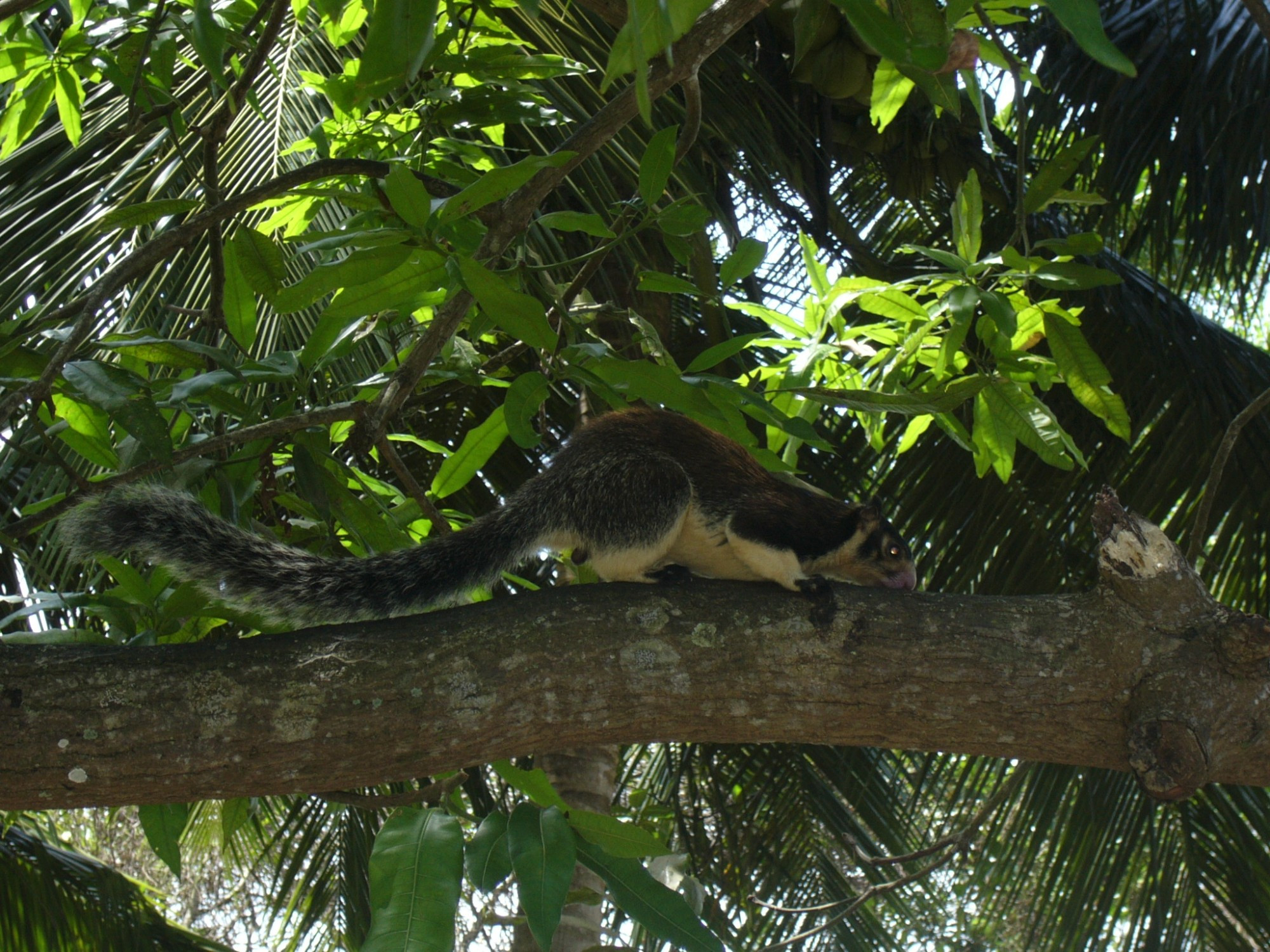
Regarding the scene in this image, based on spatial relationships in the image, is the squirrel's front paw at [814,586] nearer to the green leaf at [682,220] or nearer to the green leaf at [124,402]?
the green leaf at [682,220]

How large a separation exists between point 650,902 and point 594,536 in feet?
4.56

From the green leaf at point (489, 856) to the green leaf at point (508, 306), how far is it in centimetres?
82

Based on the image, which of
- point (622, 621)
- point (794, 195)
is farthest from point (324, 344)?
point (794, 195)

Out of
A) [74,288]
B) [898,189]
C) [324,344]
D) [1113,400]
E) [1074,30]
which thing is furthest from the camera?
[898,189]

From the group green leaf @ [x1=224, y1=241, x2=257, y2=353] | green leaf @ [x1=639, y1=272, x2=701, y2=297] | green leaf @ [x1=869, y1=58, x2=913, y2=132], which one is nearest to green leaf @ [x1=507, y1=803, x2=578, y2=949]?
green leaf @ [x1=639, y1=272, x2=701, y2=297]

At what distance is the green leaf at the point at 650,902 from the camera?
5.67 ft

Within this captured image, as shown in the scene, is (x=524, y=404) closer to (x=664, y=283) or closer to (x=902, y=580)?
(x=664, y=283)

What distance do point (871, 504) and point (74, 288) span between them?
251 cm

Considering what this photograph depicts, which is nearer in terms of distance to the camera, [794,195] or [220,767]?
[220,767]

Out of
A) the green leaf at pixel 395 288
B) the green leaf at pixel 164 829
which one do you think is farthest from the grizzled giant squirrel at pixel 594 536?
the green leaf at pixel 395 288

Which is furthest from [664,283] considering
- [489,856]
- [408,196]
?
[489,856]

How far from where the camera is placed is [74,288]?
3.43 metres

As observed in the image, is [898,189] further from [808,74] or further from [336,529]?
[336,529]

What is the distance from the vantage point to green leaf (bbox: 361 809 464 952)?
1.62 meters
